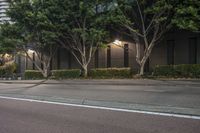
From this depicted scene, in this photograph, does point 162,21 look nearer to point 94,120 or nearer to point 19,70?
point 94,120

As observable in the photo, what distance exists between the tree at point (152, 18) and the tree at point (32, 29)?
7093 mm

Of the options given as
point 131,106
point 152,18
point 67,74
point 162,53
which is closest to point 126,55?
point 162,53

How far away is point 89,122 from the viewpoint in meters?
9.42

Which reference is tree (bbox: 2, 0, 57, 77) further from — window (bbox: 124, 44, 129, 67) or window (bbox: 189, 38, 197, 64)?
window (bbox: 189, 38, 197, 64)

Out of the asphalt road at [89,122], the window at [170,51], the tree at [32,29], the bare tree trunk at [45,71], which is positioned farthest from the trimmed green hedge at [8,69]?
the asphalt road at [89,122]

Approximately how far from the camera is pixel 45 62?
120 feet

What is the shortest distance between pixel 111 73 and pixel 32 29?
9.15 metres

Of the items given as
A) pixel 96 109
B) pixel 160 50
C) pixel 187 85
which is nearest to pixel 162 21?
pixel 160 50

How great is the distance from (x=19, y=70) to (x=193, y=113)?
38.3 m

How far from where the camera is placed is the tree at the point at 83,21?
27844 mm

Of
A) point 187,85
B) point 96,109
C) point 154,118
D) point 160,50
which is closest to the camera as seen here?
point 154,118

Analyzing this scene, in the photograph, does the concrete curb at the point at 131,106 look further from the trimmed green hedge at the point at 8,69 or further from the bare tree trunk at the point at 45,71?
the trimmed green hedge at the point at 8,69

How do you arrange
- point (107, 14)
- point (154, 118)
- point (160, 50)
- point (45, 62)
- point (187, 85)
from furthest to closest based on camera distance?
1. point (45, 62)
2. point (160, 50)
3. point (107, 14)
4. point (187, 85)
5. point (154, 118)

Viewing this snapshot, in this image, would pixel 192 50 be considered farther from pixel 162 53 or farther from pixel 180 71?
pixel 180 71
